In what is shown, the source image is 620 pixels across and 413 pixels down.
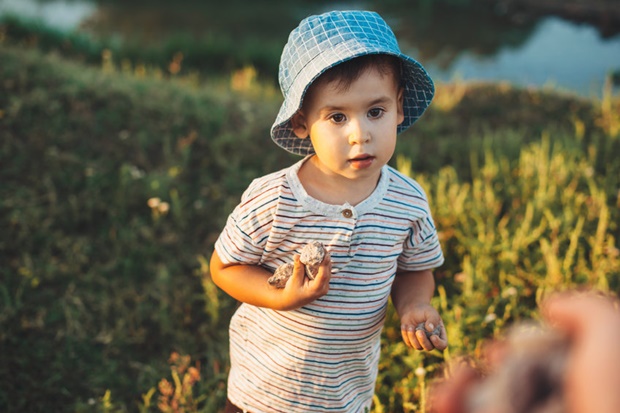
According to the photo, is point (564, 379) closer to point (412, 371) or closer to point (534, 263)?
point (412, 371)

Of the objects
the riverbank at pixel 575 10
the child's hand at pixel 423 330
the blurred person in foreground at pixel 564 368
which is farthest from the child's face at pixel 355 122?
the riverbank at pixel 575 10

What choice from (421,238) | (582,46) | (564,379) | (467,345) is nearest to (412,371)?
(467,345)

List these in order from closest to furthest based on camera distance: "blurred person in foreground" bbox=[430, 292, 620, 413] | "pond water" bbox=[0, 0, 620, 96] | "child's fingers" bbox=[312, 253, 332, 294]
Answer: "blurred person in foreground" bbox=[430, 292, 620, 413]
"child's fingers" bbox=[312, 253, 332, 294]
"pond water" bbox=[0, 0, 620, 96]

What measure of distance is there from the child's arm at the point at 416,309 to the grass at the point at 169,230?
0.46 m

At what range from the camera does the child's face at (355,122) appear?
144cm

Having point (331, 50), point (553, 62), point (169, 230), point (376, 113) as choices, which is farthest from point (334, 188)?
point (553, 62)

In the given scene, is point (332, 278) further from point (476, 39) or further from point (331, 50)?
point (476, 39)

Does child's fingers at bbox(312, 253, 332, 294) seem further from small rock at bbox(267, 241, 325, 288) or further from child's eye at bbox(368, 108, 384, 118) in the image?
child's eye at bbox(368, 108, 384, 118)

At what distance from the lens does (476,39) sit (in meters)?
9.16

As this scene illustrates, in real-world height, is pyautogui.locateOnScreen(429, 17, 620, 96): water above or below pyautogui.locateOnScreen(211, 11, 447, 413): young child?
above

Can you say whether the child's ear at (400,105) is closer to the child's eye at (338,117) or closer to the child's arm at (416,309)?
the child's eye at (338,117)

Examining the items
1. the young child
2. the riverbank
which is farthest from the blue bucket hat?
the riverbank

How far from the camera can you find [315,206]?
5.07ft

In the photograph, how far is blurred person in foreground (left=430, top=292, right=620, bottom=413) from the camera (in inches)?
18.3
